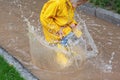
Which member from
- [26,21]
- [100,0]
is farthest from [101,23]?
[26,21]

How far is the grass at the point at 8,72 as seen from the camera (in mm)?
5598

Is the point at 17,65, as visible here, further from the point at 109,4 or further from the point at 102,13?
the point at 109,4

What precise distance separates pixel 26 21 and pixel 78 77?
2.67m

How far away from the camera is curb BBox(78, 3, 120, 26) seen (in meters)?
7.95

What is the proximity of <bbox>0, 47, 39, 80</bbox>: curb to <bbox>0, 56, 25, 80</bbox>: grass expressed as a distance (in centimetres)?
7

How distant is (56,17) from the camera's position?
584 centimetres

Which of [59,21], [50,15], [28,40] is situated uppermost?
[50,15]

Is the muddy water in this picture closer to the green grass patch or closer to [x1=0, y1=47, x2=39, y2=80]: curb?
[x1=0, y1=47, x2=39, y2=80]: curb

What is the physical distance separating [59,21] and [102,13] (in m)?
2.57

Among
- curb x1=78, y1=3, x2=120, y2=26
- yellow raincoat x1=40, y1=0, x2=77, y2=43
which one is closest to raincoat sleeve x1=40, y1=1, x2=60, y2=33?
yellow raincoat x1=40, y1=0, x2=77, y2=43

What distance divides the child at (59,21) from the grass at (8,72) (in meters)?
0.70

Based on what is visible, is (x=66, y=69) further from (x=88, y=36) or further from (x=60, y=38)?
(x=88, y=36)

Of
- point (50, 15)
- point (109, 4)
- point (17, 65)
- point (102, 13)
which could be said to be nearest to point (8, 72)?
point (17, 65)

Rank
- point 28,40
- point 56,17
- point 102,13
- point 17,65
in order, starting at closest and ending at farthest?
point 56,17
point 17,65
point 28,40
point 102,13
